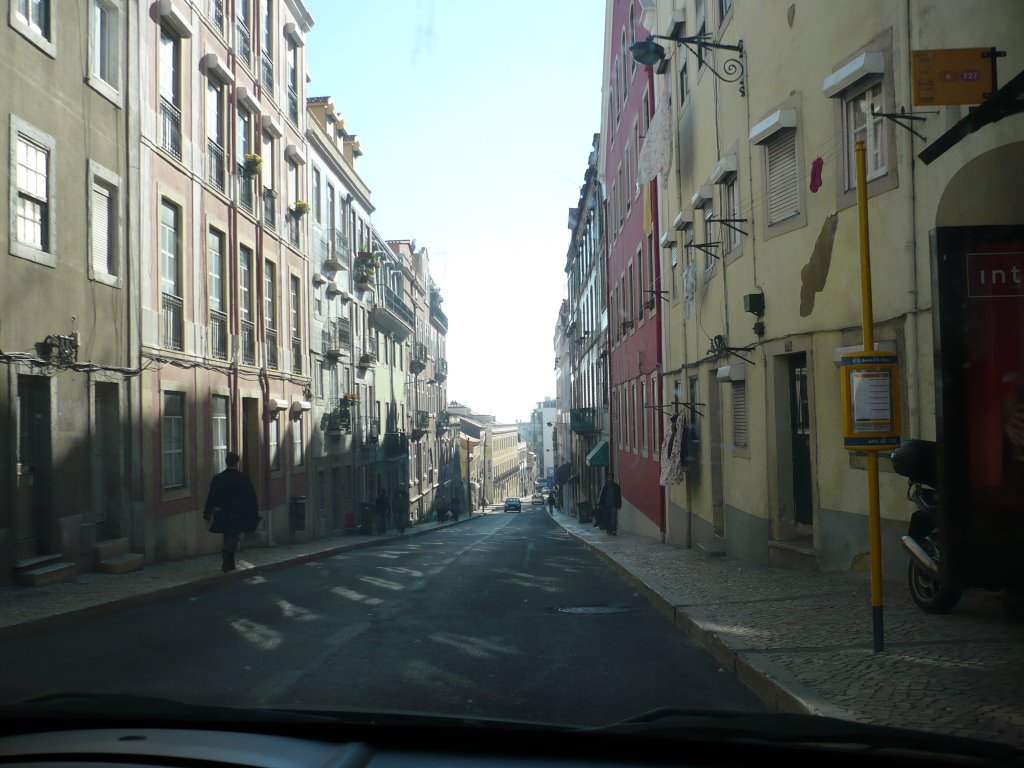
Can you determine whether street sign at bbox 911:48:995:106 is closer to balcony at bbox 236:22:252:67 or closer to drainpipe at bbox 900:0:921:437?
drainpipe at bbox 900:0:921:437

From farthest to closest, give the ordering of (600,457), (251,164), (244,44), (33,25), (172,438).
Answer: (600,457) < (244,44) < (251,164) < (172,438) < (33,25)

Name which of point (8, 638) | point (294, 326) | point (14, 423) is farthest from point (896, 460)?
point (294, 326)

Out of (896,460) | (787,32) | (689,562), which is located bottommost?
(689,562)

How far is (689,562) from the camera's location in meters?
15.6

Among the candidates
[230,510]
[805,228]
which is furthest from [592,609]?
[230,510]

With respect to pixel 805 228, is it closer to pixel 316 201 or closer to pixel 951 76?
pixel 951 76

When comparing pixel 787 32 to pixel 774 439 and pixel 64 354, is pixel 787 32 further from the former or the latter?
pixel 64 354

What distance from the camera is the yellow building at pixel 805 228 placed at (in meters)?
9.32

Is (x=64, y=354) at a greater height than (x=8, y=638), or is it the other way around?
(x=64, y=354)

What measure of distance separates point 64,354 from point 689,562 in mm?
9919

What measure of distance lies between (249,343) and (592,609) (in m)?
15.6

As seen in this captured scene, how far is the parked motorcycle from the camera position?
26.1 feet

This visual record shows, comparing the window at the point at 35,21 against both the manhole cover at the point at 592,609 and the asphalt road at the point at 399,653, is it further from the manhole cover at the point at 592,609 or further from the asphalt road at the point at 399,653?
the manhole cover at the point at 592,609

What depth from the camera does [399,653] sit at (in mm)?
7910
